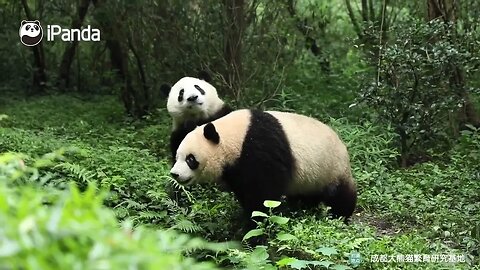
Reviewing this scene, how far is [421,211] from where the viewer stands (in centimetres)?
623

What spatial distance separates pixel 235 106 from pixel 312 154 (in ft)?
11.9

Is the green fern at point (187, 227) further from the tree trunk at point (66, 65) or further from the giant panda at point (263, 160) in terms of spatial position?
the tree trunk at point (66, 65)

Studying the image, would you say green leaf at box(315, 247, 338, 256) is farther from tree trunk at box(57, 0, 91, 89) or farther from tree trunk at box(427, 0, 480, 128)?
tree trunk at box(57, 0, 91, 89)

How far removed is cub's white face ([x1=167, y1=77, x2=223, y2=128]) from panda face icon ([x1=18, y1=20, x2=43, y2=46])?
451 centimetres

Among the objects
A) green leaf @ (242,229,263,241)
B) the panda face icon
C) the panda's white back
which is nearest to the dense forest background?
green leaf @ (242,229,263,241)

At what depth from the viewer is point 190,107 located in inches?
289

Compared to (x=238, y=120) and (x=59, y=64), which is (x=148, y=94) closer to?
(x=59, y=64)

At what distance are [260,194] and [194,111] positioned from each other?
7.05 ft

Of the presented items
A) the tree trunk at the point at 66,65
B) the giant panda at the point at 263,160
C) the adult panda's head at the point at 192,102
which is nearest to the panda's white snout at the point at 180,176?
the giant panda at the point at 263,160

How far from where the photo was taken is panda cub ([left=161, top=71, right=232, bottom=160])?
7305mm

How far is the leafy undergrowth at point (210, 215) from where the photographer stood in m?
1.54

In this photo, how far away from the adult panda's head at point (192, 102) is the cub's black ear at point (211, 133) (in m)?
1.95

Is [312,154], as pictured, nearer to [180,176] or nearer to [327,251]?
[180,176]

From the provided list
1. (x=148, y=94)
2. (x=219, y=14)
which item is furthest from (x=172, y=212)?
(x=148, y=94)
